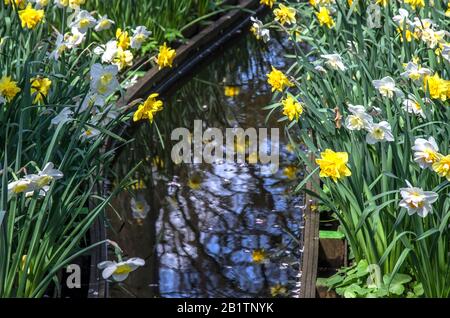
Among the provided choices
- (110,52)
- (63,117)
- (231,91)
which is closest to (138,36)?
(110,52)

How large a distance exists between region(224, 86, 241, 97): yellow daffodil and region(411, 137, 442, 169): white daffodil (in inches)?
139

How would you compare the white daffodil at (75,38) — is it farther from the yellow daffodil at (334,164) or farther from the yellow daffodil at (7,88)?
the yellow daffodil at (334,164)

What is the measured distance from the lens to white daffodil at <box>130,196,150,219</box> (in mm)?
4977

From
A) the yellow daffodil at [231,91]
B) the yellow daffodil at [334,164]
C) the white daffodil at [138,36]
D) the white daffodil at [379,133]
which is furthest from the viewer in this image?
the yellow daffodil at [231,91]

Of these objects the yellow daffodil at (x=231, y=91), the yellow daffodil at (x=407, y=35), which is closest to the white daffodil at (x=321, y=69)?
the yellow daffodil at (x=407, y=35)

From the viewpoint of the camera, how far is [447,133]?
3904mm

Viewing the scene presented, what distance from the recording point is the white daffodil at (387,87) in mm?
4020

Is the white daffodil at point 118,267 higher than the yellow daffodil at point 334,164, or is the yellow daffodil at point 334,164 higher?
the yellow daffodil at point 334,164

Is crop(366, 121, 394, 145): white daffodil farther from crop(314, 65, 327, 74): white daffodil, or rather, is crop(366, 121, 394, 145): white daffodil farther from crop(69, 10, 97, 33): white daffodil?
crop(69, 10, 97, 33): white daffodil

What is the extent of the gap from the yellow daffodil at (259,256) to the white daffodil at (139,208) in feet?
2.14

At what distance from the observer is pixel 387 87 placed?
13.2ft

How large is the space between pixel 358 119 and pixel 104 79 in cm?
104

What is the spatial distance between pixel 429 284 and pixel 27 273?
1.43m
